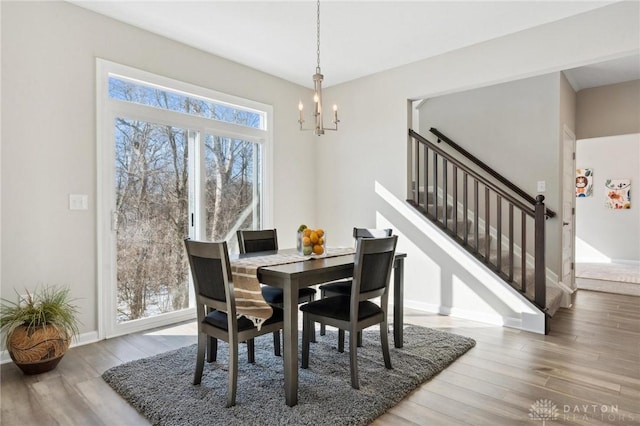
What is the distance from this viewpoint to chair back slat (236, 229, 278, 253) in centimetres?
325

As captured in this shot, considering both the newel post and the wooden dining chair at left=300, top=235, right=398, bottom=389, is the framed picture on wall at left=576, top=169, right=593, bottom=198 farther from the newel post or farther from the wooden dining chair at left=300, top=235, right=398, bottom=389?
the wooden dining chair at left=300, top=235, right=398, bottom=389

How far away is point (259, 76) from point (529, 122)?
10.9ft

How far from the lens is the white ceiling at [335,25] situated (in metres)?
2.95

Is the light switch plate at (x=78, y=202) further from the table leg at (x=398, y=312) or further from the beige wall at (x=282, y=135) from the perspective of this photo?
the table leg at (x=398, y=312)

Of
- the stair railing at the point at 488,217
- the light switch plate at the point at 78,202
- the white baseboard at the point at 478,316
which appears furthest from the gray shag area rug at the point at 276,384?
the light switch plate at the point at 78,202

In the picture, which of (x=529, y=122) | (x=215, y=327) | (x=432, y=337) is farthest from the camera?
(x=529, y=122)

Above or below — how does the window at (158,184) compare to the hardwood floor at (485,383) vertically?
above

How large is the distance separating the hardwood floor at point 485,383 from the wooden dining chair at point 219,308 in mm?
505

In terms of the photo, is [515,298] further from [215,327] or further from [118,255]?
[118,255]

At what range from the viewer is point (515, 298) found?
11.4 ft

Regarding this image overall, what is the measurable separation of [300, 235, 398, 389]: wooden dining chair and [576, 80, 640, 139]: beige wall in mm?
4440

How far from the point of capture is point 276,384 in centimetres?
230

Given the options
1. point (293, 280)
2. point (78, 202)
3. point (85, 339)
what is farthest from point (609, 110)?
point (85, 339)

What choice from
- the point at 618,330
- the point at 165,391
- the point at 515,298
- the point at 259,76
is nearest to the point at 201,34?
the point at 259,76
